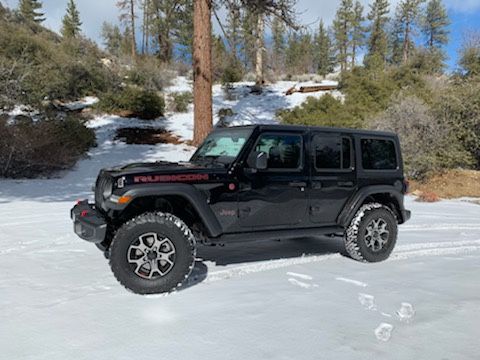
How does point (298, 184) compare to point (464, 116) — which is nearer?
point (298, 184)

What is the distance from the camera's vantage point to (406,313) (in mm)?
3365

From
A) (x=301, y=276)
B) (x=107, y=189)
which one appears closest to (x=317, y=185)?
(x=301, y=276)

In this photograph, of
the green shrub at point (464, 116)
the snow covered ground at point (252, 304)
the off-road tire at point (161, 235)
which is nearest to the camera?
the snow covered ground at point (252, 304)

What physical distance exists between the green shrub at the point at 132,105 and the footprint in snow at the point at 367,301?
16724mm

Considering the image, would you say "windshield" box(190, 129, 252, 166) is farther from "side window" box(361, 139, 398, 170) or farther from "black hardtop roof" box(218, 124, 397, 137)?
"side window" box(361, 139, 398, 170)

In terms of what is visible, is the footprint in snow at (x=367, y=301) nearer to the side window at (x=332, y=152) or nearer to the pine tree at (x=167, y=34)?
the side window at (x=332, y=152)

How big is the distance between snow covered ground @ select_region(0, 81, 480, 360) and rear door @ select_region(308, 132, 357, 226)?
677 mm

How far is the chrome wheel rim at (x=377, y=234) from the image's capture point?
16.4 ft

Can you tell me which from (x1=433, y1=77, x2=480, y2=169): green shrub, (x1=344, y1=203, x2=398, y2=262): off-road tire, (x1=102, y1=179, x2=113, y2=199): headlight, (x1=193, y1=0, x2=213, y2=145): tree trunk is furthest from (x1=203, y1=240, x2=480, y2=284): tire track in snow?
(x1=193, y1=0, x2=213, y2=145): tree trunk

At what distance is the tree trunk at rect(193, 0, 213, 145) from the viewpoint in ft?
38.9

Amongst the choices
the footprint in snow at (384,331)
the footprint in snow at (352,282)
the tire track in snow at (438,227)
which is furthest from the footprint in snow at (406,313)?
the tire track in snow at (438,227)

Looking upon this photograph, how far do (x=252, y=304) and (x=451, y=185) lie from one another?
1059cm

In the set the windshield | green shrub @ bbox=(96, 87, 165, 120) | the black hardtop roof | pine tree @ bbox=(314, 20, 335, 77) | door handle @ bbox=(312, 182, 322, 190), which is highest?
pine tree @ bbox=(314, 20, 335, 77)

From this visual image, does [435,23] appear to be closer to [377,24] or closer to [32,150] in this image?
[377,24]
